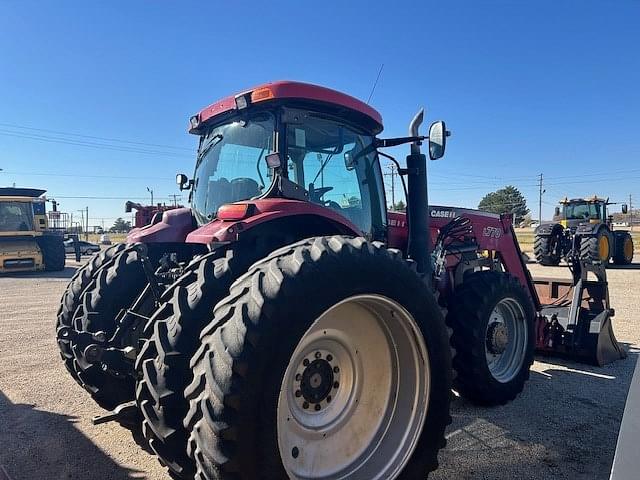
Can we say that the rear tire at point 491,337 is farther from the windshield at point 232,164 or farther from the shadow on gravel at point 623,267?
the shadow on gravel at point 623,267

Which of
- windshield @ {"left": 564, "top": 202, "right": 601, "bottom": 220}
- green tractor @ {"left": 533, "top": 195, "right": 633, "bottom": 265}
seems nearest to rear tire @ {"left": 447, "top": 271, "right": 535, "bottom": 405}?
green tractor @ {"left": 533, "top": 195, "right": 633, "bottom": 265}

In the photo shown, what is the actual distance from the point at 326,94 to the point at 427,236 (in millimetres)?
1575

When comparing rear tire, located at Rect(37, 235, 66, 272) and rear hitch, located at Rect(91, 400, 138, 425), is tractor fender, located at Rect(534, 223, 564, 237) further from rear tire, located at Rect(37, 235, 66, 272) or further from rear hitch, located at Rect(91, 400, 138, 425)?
rear hitch, located at Rect(91, 400, 138, 425)

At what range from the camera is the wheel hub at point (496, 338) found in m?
4.52

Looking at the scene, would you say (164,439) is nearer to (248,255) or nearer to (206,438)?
(206,438)

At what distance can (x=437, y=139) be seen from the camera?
12.9 feet

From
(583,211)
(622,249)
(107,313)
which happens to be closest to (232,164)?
(107,313)

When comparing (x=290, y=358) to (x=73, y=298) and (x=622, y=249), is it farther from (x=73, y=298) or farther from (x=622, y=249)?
(x=622, y=249)

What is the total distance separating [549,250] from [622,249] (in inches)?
123

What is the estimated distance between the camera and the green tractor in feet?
54.2

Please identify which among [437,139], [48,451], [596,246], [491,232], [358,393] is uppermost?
[437,139]

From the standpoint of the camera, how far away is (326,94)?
3.37 metres

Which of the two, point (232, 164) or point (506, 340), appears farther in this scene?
point (506, 340)

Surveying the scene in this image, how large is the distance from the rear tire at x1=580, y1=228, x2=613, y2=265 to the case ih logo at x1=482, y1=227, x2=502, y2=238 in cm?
1200
